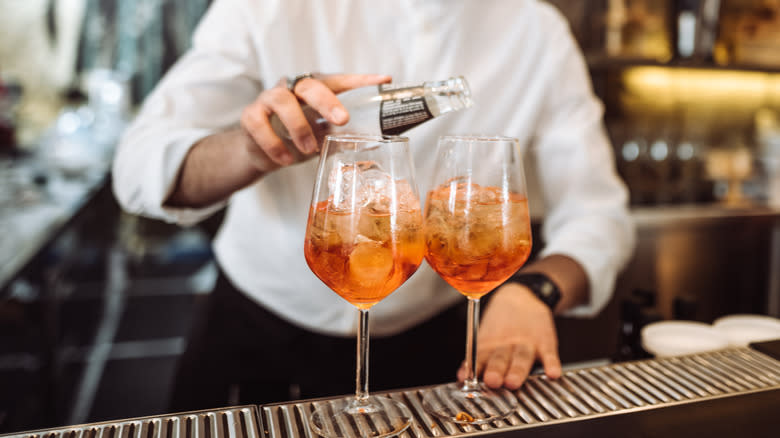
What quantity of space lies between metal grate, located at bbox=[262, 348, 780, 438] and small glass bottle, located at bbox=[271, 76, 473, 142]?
13.1 inches

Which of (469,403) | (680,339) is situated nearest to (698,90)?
(680,339)

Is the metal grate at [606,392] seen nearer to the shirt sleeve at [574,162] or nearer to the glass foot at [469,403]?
the glass foot at [469,403]

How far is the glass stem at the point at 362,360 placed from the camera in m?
0.67

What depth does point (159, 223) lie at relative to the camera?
4.57 meters

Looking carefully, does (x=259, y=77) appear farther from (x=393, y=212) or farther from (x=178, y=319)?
(x=178, y=319)

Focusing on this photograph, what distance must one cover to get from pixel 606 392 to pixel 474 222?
244 mm

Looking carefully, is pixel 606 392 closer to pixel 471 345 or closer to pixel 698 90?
pixel 471 345

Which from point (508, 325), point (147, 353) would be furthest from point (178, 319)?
point (508, 325)

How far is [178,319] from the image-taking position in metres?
4.04

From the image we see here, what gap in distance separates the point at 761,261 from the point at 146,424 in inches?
138

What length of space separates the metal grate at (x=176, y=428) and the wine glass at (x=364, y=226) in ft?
0.25

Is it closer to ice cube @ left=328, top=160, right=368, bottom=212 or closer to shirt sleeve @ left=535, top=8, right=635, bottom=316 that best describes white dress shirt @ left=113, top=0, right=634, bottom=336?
shirt sleeve @ left=535, top=8, right=635, bottom=316

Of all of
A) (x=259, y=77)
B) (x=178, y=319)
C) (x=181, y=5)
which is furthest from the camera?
(x=181, y=5)

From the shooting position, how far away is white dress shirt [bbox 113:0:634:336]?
1321 mm
